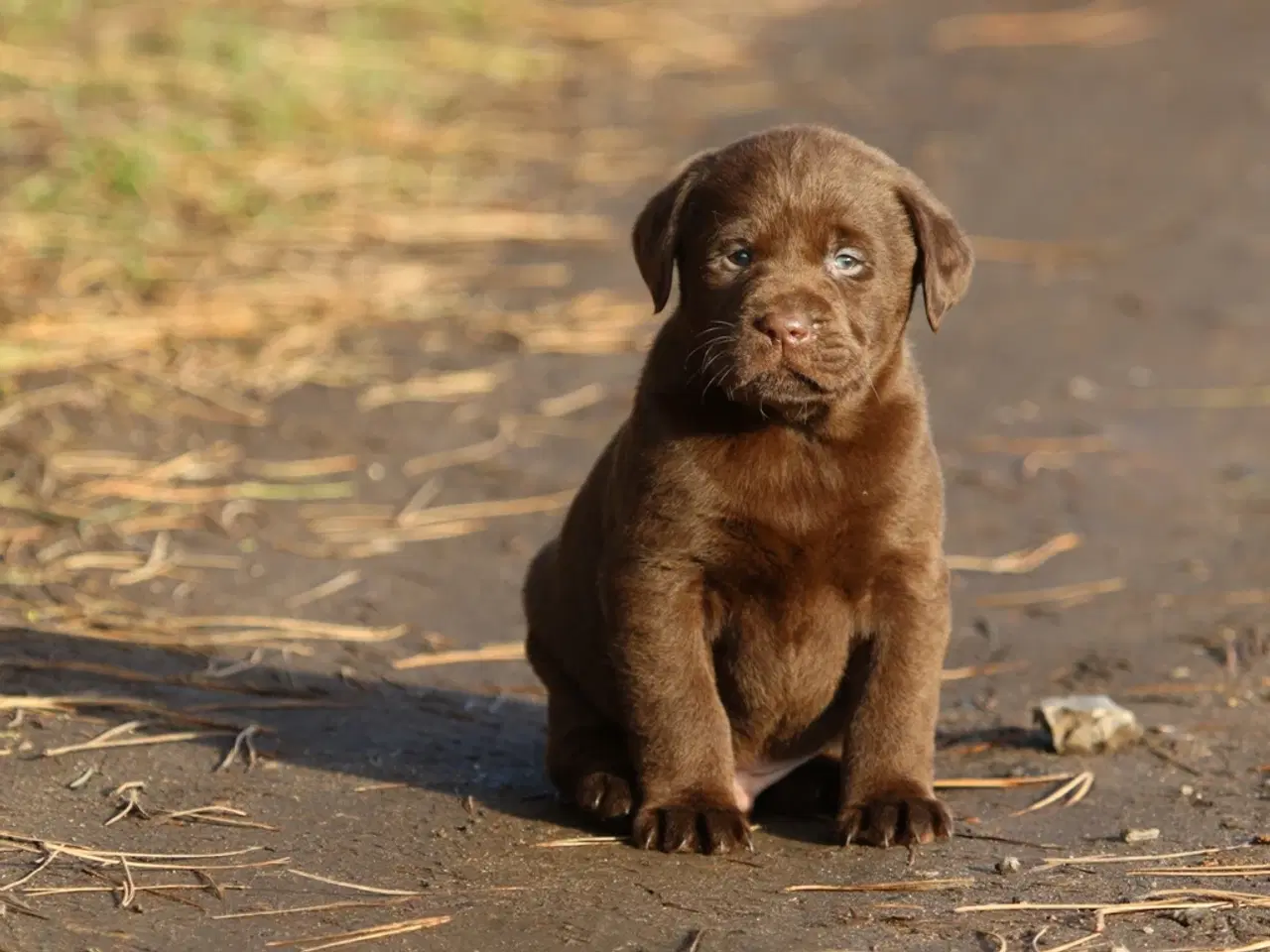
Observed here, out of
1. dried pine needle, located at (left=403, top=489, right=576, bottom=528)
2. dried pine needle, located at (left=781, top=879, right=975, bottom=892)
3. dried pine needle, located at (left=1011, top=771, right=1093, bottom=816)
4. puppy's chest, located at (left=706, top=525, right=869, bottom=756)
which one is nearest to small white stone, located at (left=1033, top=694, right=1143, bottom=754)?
dried pine needle, located at (left=1011, top=771, right=1093, bottom=816)

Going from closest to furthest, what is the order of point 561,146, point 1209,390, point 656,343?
point 656,343, point 1209,390, point 561,146

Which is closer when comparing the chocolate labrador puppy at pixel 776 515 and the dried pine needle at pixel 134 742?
the chocolate labrador puppy at pixel 776 515

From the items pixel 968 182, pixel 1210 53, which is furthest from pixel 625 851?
pixel 1210 53

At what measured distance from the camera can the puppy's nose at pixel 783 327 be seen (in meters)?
4.73

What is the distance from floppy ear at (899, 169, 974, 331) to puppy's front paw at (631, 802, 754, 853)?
1.30m

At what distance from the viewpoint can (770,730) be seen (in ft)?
16.7

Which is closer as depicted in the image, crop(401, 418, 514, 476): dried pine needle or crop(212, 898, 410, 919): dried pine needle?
crop(212, 898, 410, 919): dried pine needle

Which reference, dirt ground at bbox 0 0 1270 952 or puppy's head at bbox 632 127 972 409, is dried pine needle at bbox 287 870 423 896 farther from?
puppy's head at bbox 632 127 972 409

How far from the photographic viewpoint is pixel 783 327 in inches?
186

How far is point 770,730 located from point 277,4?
416 inches

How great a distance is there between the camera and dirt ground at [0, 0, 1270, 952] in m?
4.46

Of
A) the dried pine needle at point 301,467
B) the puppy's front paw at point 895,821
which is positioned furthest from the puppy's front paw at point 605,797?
the dried pine needle at point 301,467

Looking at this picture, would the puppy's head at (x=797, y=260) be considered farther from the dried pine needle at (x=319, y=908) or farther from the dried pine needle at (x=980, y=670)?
the dried pine needle at (x=980, y=670)

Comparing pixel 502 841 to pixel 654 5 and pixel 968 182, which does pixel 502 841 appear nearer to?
pixel 968 182
